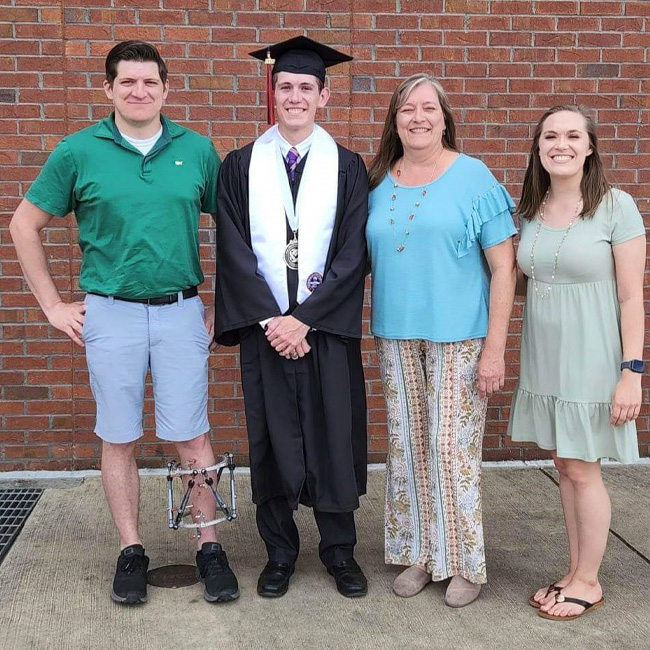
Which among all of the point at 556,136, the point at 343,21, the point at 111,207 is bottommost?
the point at 111,207

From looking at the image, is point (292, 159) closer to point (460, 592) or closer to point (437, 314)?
point (437, 314)

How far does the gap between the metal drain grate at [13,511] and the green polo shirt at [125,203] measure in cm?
134

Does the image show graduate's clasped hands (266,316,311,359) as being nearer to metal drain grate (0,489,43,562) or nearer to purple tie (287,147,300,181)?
purple tie (287,147,300,181)

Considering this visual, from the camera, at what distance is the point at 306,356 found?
3.40 meters

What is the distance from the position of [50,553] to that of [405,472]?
5.21 feet

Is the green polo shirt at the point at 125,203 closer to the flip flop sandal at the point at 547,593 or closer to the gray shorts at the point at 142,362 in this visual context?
the gray shorts at the point at 142,362

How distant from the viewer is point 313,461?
3443mm

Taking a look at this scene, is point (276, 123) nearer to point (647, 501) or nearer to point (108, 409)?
point (108, 409)

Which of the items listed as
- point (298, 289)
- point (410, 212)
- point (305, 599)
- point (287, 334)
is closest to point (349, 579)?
point (305, 599)

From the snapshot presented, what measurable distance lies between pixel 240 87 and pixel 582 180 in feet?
7.01

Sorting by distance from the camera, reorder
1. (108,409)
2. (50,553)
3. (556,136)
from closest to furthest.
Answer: (556,136), (108,409), (50,553)

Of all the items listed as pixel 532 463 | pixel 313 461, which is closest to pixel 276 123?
pixel 313 461

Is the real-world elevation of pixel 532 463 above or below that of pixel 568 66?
below

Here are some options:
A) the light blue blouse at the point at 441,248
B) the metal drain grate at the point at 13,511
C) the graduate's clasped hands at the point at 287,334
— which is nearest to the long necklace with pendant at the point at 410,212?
the light blue blouse at the point at 441,248
